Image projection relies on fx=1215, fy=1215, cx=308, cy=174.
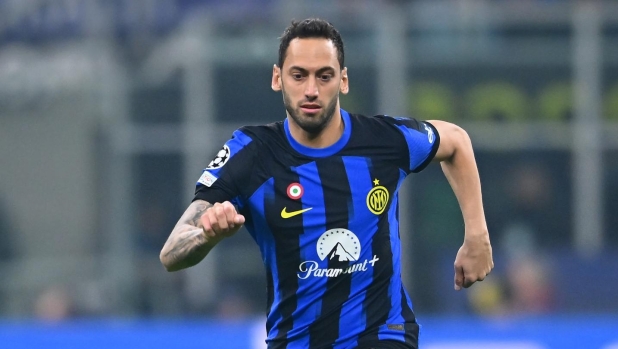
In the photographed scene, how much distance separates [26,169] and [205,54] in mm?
2457

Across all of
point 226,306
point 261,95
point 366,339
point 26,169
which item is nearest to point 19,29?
point 26,169

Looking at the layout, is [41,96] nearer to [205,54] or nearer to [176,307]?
[205,54]

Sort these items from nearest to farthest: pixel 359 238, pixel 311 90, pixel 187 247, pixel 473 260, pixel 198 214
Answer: pixel 187 247 < pixel 198 214 < pixel 311 90 < pixel 359 238 < pixel 473 260

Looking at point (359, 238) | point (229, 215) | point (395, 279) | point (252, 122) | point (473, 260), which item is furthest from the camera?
point (252, 122)

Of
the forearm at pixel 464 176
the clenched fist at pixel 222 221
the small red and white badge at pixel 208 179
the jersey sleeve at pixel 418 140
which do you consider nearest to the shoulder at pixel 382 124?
the jersey sleeve at pixel 418 140

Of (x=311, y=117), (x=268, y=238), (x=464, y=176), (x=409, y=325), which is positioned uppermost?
(x=311, y=117)

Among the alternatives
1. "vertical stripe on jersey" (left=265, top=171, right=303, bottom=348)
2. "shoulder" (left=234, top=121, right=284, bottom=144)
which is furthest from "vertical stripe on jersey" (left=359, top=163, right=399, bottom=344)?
"shoulder" (left=234, top=121, right=284, bottom=144)

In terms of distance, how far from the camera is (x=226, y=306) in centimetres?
1308

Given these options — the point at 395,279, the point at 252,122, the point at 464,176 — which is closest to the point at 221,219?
the point at 395,279

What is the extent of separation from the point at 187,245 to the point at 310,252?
2.00ft

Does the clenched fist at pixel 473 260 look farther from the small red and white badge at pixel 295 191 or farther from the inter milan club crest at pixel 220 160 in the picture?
the inter milan club crest at pixel 220 160

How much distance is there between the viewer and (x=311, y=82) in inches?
198

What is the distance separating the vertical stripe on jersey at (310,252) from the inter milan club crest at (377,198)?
21cm

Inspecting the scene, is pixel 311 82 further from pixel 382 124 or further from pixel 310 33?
pixel 382 124
